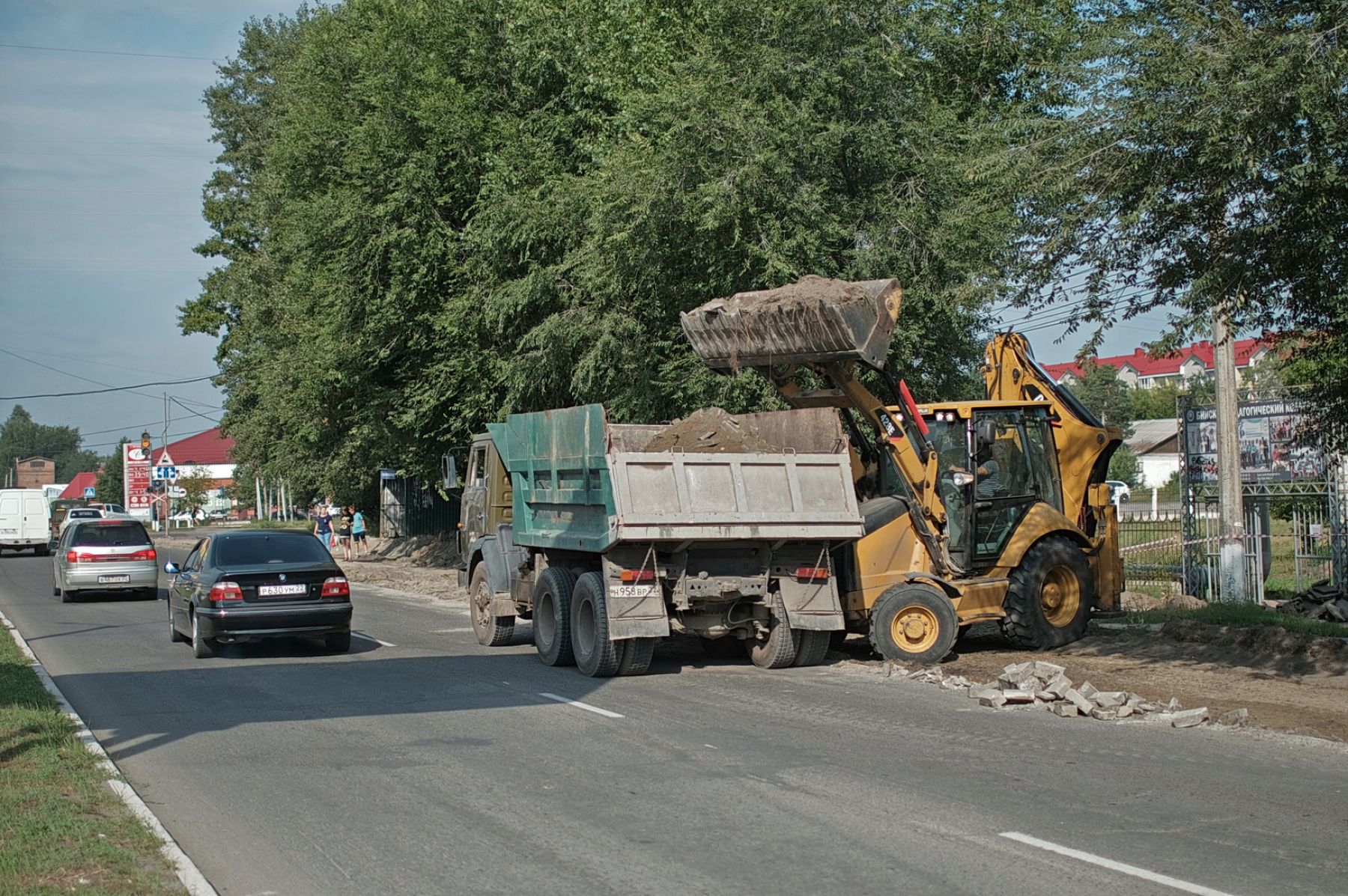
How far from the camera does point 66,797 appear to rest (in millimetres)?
7516

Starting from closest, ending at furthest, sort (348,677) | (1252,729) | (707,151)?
(1252,729) → (348,677) → (707,151)

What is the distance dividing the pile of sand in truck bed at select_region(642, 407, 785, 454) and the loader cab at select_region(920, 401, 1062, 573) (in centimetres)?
210

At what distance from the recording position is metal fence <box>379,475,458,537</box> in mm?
41031

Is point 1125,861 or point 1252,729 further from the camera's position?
point 1252,729

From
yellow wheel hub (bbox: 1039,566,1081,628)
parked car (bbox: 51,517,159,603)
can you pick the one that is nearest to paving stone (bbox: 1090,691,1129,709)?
yellow wheel hub (bbox: 1039,566,1081,628)

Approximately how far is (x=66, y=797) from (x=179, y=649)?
9.39 metres

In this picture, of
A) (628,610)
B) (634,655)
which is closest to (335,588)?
(634,655)

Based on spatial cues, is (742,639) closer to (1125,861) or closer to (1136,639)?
(1136,639)

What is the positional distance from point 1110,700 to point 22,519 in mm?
47531

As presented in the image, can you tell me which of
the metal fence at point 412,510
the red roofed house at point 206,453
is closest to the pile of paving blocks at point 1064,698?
the metal fence at point 412,510

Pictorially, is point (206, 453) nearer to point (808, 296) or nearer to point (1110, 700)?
point (808, 296)

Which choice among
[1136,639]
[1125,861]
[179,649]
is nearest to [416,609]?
[179,649]

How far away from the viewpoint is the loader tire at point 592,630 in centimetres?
1263

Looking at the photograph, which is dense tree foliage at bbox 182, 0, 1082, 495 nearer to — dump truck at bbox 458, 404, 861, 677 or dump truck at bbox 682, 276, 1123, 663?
dump truck at bbox 682, 276, 1123, 663
